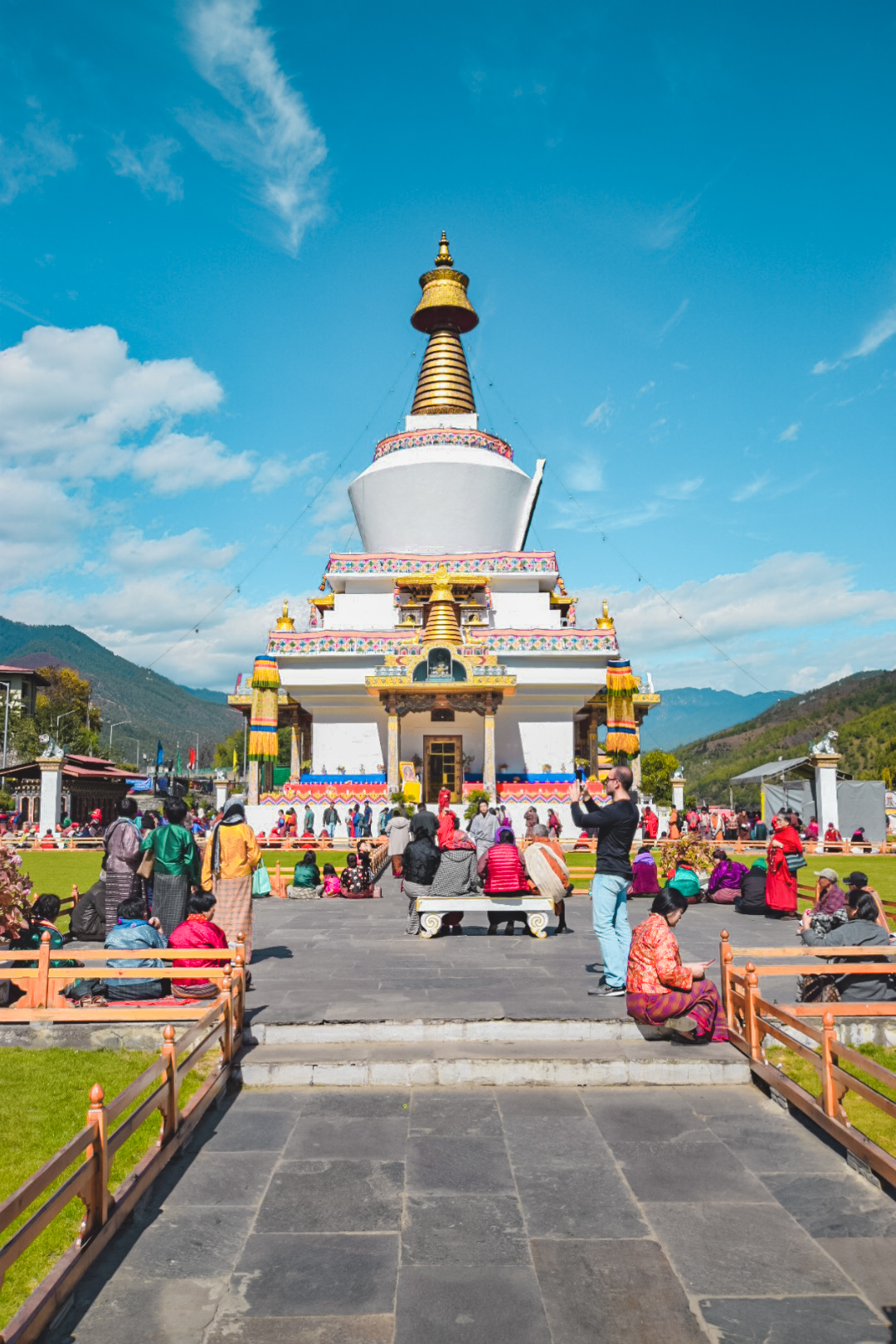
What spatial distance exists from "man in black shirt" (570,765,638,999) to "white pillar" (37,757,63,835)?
25.9 m

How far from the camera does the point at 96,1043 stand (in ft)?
21.9

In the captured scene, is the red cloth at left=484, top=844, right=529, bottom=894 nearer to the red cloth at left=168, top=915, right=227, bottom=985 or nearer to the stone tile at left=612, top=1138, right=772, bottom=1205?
the red cloth at left=168, top=915, right=227, bottom=985

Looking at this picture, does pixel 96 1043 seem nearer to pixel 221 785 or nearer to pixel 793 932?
pixel 793 932

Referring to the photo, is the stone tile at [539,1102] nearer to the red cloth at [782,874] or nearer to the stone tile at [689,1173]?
the stone tile at [689,1173]

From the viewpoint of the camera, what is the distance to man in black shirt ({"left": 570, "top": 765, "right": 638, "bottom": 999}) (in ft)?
24.8

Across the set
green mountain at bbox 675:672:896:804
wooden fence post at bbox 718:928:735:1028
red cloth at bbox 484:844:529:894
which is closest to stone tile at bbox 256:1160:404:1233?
wooden fence post at bbox 718:928:735:1028

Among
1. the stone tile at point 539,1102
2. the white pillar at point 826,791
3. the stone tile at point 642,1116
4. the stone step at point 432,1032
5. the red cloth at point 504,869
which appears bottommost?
the stone tile at point 642,1116

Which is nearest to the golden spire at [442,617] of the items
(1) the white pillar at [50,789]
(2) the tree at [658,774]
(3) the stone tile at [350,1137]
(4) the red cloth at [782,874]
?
(1) the white pillar at [50,789]

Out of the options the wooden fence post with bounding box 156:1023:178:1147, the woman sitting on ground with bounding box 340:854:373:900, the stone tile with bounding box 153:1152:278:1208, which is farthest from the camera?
the woman sitting on ground with bounding box 340:854:373:900

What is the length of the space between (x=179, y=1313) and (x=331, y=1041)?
10.6ft

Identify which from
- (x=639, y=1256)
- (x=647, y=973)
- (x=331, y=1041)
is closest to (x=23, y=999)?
(x=331, y=1041)

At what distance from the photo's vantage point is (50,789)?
97.7ft

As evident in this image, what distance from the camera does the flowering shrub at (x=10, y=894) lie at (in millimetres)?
7938

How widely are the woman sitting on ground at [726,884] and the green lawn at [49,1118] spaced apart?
1042 cm
